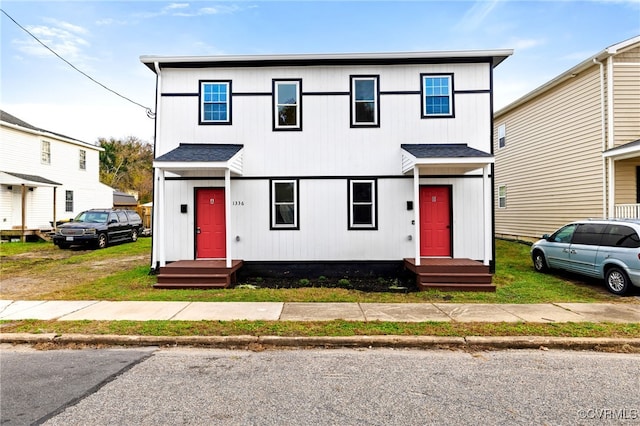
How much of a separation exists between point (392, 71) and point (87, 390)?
34.2 feet

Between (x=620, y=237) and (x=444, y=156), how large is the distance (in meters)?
4.43

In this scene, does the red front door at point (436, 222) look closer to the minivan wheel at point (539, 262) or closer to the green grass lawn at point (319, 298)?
the green grass lawn at point (319, 298)

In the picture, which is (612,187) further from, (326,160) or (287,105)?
(287,105)

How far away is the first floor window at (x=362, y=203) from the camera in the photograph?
1066cm

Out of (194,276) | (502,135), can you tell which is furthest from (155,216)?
(502,135)

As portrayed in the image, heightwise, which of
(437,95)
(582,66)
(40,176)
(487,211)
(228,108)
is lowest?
(487,211)

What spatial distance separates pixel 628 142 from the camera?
12.3m

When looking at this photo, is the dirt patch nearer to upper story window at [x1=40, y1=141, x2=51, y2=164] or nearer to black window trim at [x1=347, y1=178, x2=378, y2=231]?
black window trim at [x1=347, y1=178, x2=378, y2=231]

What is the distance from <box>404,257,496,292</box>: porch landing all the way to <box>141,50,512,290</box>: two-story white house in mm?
1203

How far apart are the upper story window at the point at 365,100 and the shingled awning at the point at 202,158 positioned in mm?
3612

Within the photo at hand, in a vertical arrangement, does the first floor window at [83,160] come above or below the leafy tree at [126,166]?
below

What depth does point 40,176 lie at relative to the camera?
2114cm

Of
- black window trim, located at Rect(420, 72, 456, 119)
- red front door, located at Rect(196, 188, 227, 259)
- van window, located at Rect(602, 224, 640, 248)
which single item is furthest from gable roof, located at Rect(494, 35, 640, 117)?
red front door, located at Rect(196, 188, 227, 259)

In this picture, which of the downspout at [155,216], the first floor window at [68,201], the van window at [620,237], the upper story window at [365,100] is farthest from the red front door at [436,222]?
the first floor window at [68,201]
